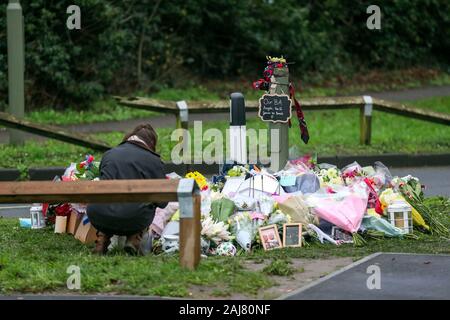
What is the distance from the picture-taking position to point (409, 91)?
23.5 meters

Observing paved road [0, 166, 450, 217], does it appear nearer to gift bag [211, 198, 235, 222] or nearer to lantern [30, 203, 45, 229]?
lantern [30, 203, 45, 229]

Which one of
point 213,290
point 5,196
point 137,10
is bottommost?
point 213,290

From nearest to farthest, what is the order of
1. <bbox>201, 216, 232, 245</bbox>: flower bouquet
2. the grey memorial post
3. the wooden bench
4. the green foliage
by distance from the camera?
the wooden bench
<bbox>201, 216, 232, 245</bbox>: flower bouquet
the grey memorial post
the green foliage

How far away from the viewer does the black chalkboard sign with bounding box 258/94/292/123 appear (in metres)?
11.1

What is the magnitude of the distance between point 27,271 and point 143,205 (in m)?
1.30

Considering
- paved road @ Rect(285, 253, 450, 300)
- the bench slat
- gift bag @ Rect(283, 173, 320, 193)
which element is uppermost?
the bench slat

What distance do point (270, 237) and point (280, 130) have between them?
2126 mm

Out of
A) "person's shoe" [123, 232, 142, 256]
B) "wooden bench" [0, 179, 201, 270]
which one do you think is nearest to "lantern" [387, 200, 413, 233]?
"person's shoe" [123, 232, 142, 256]

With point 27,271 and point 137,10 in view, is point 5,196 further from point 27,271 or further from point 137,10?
point 137,10

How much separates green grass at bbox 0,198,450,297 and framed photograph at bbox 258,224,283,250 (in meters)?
0.14

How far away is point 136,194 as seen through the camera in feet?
26.6

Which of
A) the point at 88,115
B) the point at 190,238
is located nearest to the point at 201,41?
the point at 88,115

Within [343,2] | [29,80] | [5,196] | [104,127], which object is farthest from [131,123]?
[5,196]
